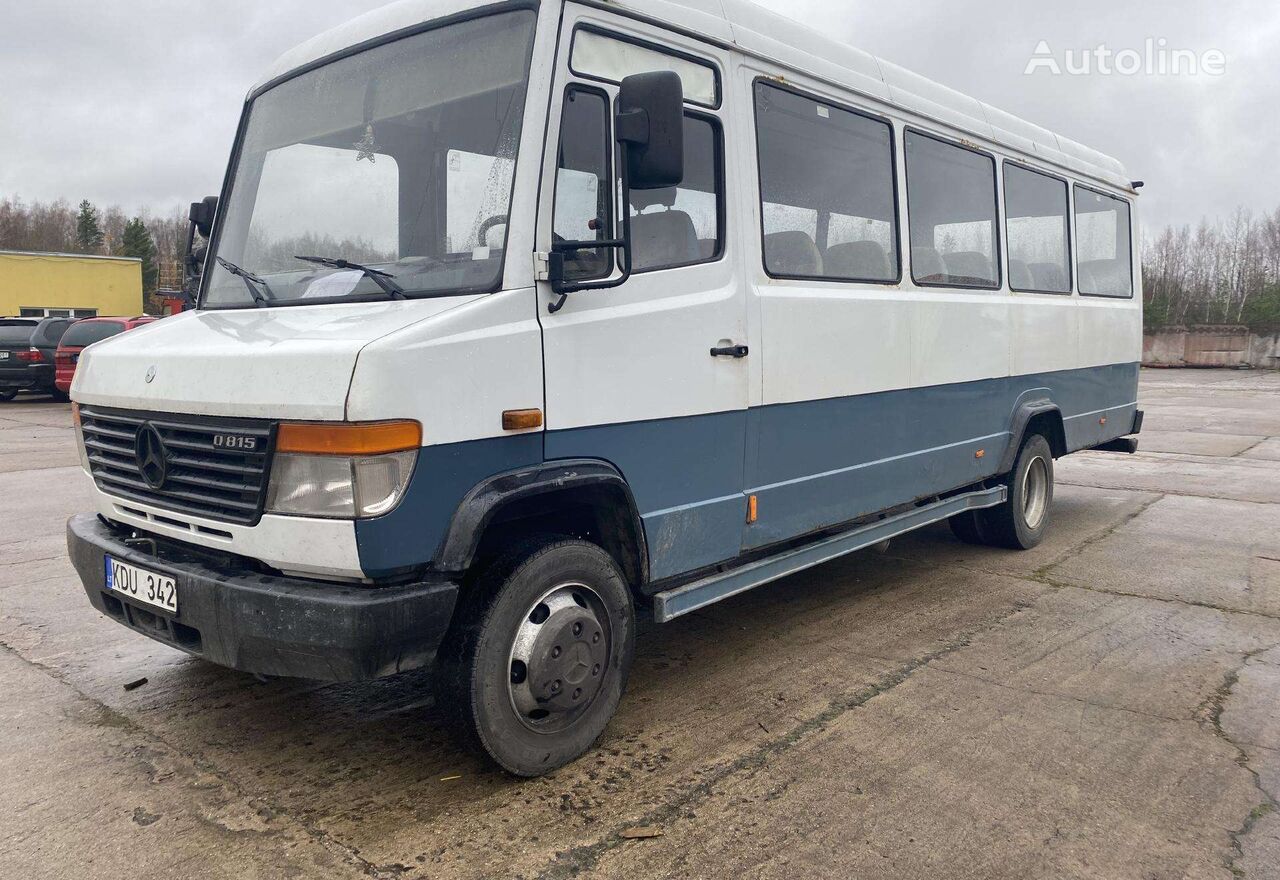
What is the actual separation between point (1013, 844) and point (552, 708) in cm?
158

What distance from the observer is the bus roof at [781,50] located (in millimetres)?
3739

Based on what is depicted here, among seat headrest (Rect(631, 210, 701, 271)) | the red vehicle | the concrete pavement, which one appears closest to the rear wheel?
the concrete pavement

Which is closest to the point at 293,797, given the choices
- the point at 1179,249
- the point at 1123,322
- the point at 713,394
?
the point at 713,394

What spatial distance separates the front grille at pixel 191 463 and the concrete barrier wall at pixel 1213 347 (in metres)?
40.1

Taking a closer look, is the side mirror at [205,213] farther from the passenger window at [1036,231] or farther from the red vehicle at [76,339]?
the red vehicle at [76,339]

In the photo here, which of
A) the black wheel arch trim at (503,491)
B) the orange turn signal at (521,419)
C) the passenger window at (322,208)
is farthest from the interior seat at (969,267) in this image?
the passenger window at (322,208)

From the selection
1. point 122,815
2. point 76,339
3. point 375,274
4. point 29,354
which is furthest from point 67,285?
point 122,815

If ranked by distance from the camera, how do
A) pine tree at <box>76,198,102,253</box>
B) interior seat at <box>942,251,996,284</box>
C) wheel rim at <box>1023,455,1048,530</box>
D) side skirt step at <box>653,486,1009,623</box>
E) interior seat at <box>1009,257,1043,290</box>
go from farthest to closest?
pine tree at <box>76,198,102,253</box> < wheel rim at <box>1023,455,1048,530</box> < interior seat at <box>1009,257,1043,290</box> < interior seat at <box>942,251,996,284</box> < side skirt step at <box>653,486,1009,623</box>

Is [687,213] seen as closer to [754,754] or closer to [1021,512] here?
[754,754]

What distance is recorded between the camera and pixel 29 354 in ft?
65.1

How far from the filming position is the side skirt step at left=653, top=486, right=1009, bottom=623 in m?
3.98

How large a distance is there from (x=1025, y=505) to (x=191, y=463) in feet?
18.9

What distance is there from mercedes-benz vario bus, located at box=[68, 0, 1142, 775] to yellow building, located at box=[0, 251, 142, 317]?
41.1 m

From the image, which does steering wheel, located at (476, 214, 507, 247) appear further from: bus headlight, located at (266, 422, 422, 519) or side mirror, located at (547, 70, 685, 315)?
bus headlight, located at (266, 422, 422, 519)
